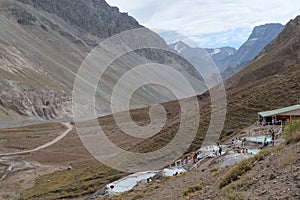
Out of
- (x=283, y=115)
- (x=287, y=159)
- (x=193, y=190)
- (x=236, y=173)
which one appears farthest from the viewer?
(x=283, y=115)

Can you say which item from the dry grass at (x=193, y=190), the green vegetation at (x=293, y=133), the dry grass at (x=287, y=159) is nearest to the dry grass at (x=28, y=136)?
the dry grass at (x=193, y=190)

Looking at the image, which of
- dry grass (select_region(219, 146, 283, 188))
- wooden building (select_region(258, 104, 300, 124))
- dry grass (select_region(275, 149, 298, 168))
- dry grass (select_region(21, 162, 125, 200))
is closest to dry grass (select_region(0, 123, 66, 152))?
dry grass (select_region(21, 162, 125, 200))

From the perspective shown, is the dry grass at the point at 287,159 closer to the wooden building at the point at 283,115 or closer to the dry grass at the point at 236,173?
the dry grass at the point at 236,173

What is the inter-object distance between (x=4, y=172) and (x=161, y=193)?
166 feet

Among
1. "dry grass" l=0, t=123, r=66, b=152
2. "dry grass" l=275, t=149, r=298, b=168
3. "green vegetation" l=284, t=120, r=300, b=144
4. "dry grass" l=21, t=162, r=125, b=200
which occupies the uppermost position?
"green vegetation" l=284, t=120, r=300, b=144

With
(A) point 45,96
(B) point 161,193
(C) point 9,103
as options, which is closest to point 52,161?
(B) point 161,193

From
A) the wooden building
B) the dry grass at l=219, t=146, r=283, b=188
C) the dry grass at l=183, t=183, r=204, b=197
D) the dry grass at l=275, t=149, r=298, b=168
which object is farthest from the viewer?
the wooden building

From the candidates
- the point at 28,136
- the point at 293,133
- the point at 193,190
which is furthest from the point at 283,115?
the point at 28,136

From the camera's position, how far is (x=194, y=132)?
50656 mm

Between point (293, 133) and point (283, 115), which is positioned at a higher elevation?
point (293, 133)

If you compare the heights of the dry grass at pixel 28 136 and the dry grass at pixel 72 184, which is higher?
the dry grass at pixel 28 136

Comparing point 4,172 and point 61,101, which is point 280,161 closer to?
point 4,172

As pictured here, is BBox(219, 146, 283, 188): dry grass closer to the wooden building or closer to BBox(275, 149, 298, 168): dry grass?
BBox(275, 149, 298, 168): dry grass

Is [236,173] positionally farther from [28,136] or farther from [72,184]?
[28,136]
